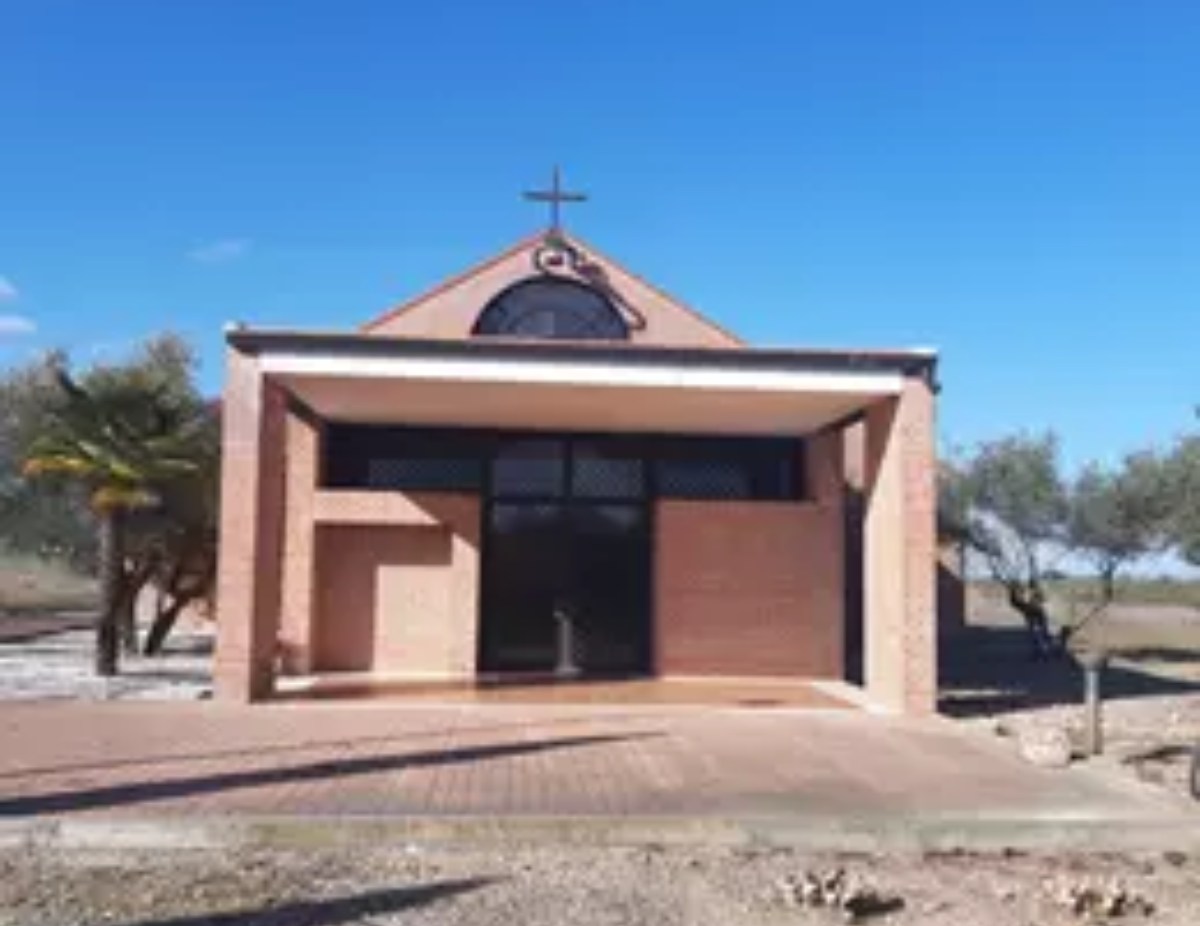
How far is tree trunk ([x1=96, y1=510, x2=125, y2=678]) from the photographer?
16.8m

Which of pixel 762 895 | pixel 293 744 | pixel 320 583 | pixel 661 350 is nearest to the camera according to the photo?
pixel 762 895

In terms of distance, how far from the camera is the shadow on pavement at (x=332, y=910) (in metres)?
6.21

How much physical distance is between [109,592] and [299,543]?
104 inches

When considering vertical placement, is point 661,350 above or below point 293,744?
above

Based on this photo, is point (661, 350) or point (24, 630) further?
point (24, 630)

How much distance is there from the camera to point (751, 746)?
11758 mm

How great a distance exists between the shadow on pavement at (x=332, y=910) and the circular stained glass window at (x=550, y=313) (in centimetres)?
1530

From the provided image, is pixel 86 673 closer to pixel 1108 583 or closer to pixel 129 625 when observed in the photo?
pixel 129 625

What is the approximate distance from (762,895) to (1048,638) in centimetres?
2097

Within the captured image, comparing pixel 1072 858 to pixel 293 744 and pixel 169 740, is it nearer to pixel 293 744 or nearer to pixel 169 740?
pixel 293 744

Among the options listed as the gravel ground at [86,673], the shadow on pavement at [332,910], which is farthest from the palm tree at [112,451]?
the shadow on pavement at [332,910]

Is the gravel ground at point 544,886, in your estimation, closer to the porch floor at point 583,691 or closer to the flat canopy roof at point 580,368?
the flat canopy roof at point 580,368

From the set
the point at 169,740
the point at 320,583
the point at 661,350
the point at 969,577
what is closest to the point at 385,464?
the point at 320,583

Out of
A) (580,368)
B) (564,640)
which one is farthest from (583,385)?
(564,640)
